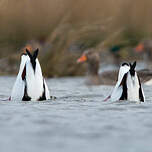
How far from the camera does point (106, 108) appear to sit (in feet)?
20.1

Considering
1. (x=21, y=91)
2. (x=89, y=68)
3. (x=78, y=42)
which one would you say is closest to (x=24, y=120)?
(x=21, y=91)

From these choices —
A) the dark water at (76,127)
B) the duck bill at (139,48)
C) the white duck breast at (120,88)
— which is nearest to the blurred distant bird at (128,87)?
the white duck breast at (120,88)

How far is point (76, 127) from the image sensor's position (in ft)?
15.4

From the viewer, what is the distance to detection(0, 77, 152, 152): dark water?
3859 millimetres

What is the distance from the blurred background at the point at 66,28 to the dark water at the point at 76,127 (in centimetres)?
681

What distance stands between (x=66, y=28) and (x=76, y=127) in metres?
10.1

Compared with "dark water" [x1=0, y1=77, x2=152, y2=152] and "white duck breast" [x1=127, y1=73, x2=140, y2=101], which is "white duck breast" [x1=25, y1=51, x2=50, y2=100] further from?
"white duck breast" [x1=127, y1=73, x2=140, y2=101]

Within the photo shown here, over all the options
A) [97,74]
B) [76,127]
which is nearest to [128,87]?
[76,127]

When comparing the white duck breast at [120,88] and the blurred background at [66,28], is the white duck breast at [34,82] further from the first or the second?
the blurred background at [66,28]

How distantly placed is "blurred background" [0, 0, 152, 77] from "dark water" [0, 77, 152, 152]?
681 centimetres

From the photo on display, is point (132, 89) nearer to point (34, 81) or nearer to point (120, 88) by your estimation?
point (120, 88)

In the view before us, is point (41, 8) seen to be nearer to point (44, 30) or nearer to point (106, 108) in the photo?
point (44, 30)

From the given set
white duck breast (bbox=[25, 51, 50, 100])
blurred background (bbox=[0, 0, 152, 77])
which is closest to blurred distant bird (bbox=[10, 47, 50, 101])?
white duck breast (bbox=[25, 51, 50, 100])

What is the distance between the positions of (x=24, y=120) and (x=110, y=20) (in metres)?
9.65
